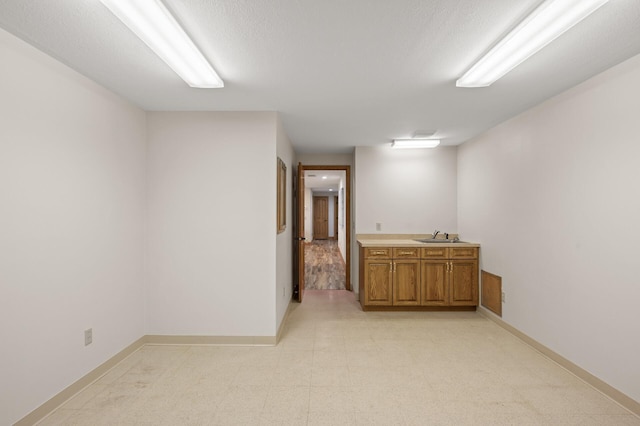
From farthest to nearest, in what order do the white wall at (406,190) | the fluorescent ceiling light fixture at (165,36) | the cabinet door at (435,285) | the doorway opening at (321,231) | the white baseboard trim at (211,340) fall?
the white wall at (406,190) < the doorway opening at (321,231) < the cabinet door at (435,285) < the white baseboard trim at (211,340) < the fluorescent ceiling light fixture at (165,36)

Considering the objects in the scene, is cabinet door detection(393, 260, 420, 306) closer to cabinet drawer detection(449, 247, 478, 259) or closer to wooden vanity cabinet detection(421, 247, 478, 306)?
wooden vanity cabinet detection(421, 247, 478, 306)

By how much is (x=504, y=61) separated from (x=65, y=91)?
2941 mm

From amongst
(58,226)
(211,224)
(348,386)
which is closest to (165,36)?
(58,226)

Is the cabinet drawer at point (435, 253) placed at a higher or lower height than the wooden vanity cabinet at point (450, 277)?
higher

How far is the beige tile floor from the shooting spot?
192 cm

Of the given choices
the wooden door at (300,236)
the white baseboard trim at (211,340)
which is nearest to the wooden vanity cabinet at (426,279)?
the wooden door at (300,236)

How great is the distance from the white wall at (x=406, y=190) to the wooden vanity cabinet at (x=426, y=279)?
69 cm

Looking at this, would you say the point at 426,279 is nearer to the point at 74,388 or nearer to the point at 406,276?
the point at 406,276

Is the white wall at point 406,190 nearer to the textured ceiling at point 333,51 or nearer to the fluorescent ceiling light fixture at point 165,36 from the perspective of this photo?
the textured ceiling at point 333,51

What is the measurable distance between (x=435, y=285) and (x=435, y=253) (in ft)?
1.37

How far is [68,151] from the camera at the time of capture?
6.98 ft

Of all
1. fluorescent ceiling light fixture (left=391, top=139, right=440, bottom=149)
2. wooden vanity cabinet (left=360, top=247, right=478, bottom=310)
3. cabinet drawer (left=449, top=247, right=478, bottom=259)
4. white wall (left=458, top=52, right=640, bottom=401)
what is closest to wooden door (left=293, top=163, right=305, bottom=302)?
wooden vanity cabinet (left=360, top=247, right=478, bottom=310)

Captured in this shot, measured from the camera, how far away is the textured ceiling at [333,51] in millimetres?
1533

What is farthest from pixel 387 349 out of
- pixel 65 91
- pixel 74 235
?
pixel 65 91
